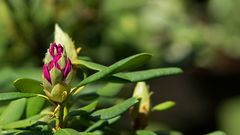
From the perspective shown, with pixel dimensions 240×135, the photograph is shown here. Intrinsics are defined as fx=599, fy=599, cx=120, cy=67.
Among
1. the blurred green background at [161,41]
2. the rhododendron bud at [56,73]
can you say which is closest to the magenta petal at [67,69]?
the rhododendron bud at [56,73]

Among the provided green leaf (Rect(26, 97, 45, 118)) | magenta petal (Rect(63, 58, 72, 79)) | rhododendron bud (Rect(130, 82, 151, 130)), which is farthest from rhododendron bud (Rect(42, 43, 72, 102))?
rhododendron bud (Rect(130, 82, 151, 130))

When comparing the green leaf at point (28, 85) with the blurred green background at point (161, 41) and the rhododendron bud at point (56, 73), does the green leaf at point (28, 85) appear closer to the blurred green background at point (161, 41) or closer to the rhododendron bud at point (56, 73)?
the rhododendron bud at point (56, 73)

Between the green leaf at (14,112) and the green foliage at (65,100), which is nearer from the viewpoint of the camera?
the green foliage at (65,100)

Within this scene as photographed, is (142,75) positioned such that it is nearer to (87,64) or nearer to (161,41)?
(87,64)

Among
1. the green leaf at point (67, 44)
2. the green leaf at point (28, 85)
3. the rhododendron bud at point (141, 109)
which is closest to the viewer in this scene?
the green leaf at point (28, 85)

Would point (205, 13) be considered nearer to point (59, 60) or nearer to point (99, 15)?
point (99, 15)

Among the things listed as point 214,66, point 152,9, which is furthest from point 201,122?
point 152,9

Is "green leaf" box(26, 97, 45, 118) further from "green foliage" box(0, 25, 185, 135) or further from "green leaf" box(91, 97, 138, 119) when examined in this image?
"green leaf" box(91, 97, 138, 119)
